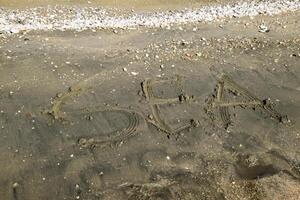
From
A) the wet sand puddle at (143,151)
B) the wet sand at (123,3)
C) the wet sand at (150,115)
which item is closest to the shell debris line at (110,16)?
the wet sand at (123,3)

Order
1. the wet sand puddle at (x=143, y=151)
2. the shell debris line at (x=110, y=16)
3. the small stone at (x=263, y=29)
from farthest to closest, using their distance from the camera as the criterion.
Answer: the shell debris line at (x=110, y=16) < the small stone at (x=263, y=29) < the wet sand puddle at (x=143, y=151)

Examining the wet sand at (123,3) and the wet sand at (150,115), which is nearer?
the wet sand at (150,115)

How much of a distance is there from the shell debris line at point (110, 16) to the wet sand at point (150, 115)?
62 cm

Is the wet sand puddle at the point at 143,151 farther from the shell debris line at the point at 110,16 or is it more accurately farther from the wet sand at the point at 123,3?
the wet sand at the point at 123,3

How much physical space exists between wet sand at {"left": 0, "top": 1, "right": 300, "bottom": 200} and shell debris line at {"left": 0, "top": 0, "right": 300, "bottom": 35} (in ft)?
2.05

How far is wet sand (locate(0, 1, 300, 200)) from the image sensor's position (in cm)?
696

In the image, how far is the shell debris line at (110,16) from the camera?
458 inches

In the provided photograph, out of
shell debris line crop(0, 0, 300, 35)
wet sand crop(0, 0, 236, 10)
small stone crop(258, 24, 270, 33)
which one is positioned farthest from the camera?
wet sand crop(0, 0, 236, 10)

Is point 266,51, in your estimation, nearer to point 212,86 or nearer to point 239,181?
point 212,86

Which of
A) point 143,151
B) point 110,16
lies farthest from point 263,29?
point 143,151

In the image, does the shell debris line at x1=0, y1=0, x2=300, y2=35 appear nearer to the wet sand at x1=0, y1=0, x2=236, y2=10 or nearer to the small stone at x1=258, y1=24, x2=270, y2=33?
the wet sand at x1=0, y1=0, x2=236, y2=10

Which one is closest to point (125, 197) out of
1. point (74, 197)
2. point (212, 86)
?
point (74, 197)

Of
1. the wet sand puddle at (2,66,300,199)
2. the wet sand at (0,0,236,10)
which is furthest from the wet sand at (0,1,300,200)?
the wet sand at (0,0,236,10)

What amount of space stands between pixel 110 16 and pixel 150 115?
524 cm
